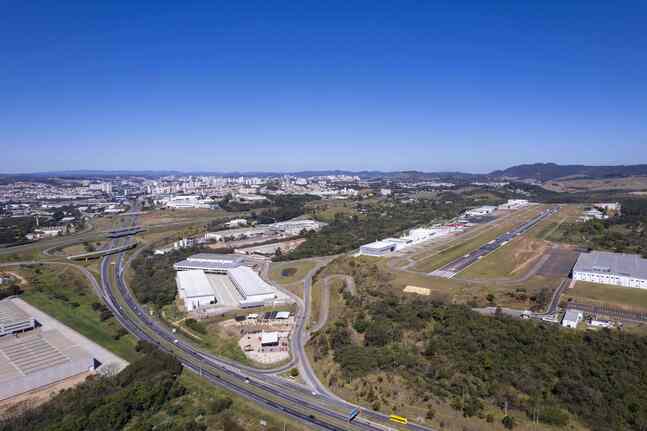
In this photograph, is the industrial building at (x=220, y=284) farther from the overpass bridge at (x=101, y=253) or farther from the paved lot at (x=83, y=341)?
the overpass bridge at (x=101, y=253)

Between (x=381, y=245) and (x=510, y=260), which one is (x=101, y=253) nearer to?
(x=381, y=245)

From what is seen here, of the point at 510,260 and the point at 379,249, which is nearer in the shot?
the point at 510,260

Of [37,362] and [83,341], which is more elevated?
[37,362]

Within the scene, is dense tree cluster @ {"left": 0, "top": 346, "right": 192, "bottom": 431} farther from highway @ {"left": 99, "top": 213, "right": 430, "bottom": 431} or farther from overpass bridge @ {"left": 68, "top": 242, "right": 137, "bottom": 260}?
overpass bridge @ {"left": 68, "top": 242, "right": 137, "bottom": 260}

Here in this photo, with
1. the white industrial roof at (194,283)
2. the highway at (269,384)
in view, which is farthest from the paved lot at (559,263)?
the white industrial roof at (194,283)

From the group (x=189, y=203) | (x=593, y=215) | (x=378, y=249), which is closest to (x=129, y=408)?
(x=378, y=249)

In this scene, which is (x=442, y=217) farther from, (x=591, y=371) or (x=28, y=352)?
(x=28, y=352)

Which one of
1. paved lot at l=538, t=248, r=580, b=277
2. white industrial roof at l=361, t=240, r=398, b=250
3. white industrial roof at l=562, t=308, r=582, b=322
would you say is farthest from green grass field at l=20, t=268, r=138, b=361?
paved lot at l=538, t=248, r=580, b=277
